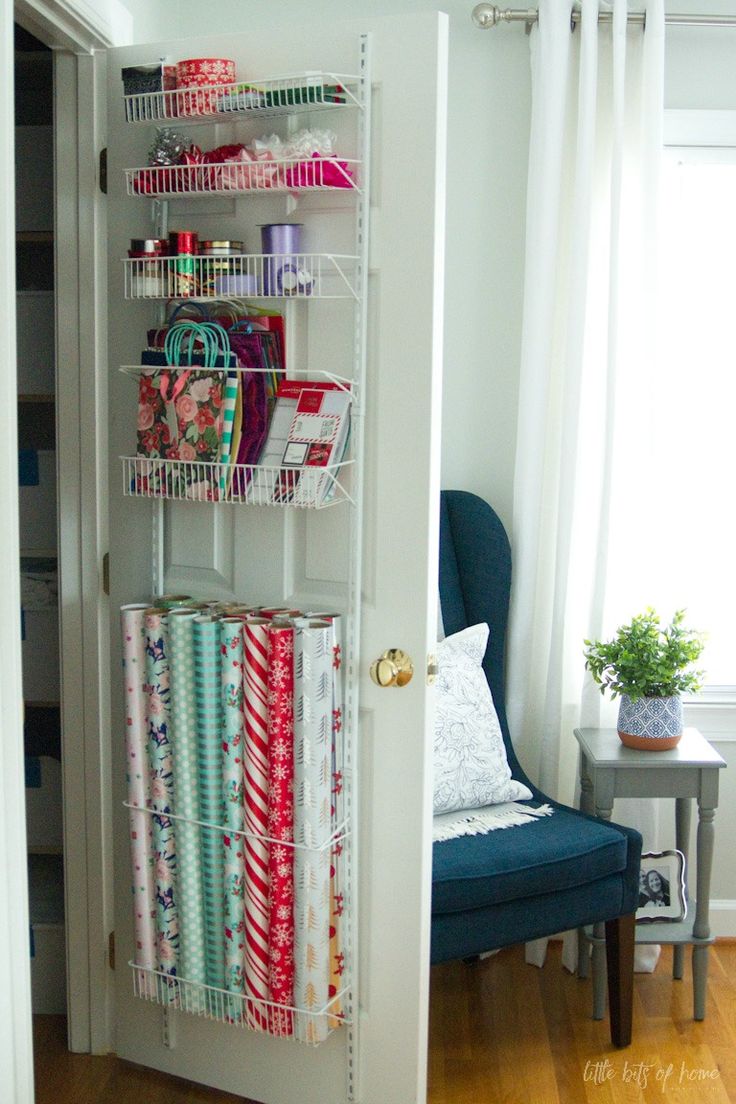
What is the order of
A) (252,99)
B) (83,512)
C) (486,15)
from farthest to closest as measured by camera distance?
(486,15), (83,512), (252,99)

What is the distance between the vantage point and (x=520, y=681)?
300 centimetres

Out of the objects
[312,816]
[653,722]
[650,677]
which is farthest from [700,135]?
[312,816]

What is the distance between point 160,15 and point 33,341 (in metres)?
0.92

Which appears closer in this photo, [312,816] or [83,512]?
[312,816]

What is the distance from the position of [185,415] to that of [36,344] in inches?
29.3

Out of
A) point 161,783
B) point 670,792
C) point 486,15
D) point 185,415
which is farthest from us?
point 486,15

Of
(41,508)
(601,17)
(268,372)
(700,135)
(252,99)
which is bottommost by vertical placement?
(41,508)

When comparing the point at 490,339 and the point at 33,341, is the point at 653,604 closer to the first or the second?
the point at 490,339

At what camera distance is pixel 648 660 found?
271 cm

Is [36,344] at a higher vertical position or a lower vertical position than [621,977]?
higher

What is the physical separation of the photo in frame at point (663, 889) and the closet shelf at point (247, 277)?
65.4 inches

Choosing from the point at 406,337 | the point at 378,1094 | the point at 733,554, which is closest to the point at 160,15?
the point at 406,337

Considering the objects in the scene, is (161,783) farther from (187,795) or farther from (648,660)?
(648,660)

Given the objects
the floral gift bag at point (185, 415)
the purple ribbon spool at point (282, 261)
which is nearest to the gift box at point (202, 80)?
the purple ribbon spool at point (282, 261)
